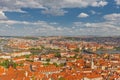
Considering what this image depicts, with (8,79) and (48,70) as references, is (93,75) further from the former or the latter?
(8,79)

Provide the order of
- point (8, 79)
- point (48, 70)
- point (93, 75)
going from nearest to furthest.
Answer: point (8, 79), point (93, 75), point (48, 70)

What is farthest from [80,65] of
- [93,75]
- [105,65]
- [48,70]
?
[93,75]

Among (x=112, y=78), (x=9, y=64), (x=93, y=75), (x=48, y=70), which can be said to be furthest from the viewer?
(x=9, y=64)

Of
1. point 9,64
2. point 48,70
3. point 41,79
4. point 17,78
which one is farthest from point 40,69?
point 17,78

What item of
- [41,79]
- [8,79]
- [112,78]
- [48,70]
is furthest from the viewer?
[48,70]

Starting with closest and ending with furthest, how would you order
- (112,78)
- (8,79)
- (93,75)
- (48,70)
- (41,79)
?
(8,79) → (41,79) → (112,78) → (93,75) → (48,70)

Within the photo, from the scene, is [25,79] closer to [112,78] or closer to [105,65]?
[112,78]

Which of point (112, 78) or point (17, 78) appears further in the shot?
point (112, 78)

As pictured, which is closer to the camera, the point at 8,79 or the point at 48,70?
the point at 8,79
